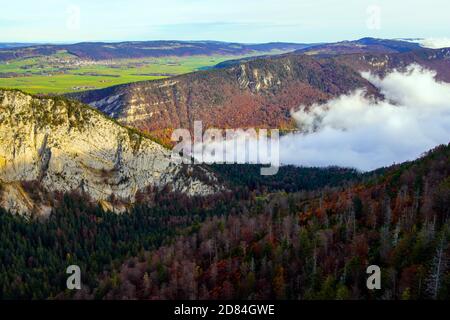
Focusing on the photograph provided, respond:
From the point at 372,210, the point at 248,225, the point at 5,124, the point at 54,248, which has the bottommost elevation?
the point at 54,248

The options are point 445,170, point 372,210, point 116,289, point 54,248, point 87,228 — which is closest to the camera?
point 116,289

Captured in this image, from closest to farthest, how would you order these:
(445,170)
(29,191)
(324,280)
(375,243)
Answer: (324,280)
(375,243)
(445,170)
(29,191)

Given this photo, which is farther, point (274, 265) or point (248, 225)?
point (248, 225)

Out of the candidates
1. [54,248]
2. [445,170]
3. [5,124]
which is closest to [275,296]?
[445,170]

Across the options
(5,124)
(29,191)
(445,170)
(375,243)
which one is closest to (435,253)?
(375,243)

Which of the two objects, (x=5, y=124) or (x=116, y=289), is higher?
(x=5, y=124)

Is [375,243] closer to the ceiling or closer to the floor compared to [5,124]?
closer to the floor

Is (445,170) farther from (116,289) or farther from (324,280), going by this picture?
(116,289)

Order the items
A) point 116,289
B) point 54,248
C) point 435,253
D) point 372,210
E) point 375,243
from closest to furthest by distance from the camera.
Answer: point 435,253, point 375,243, point 116,289, point 372,210, point 54,248
